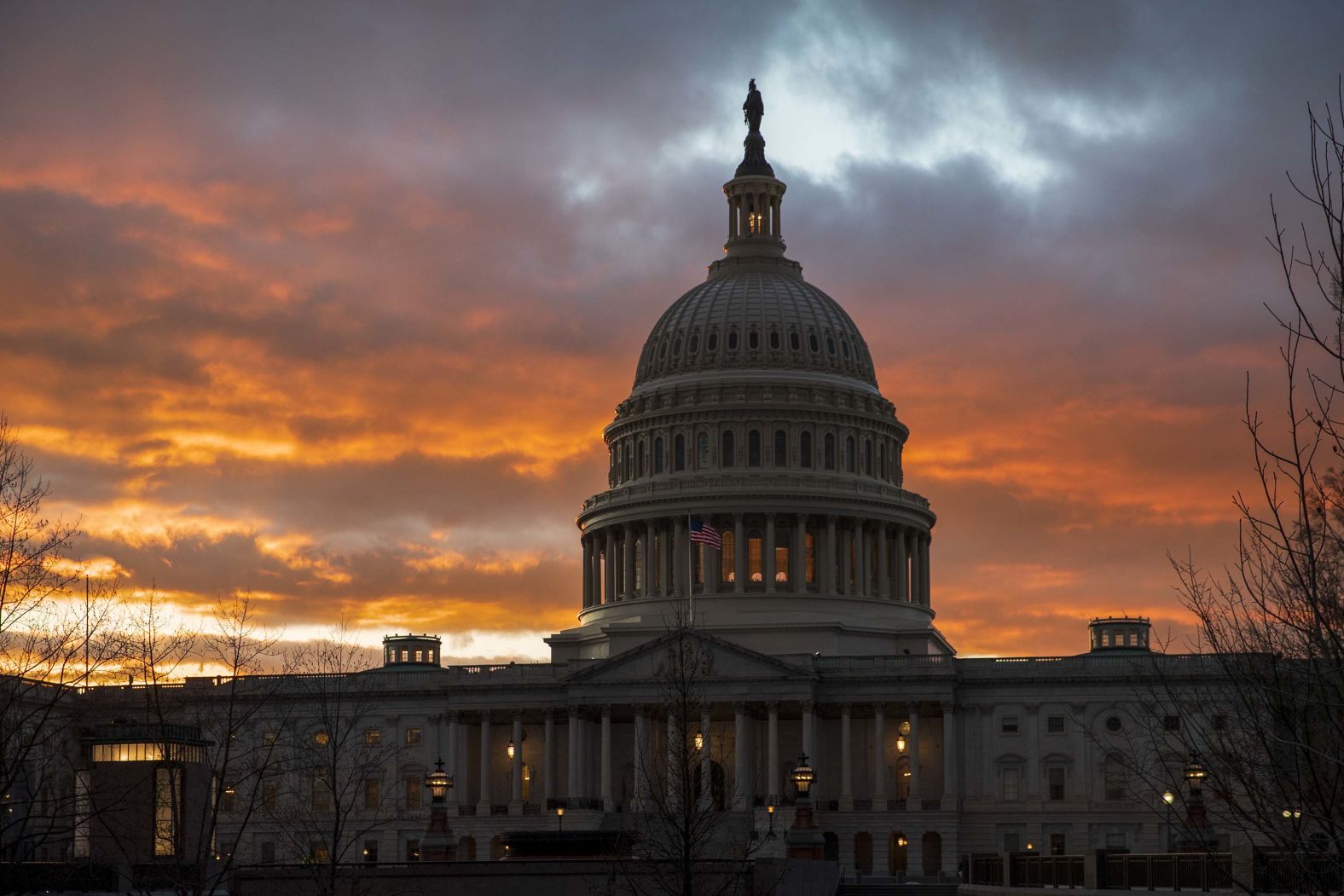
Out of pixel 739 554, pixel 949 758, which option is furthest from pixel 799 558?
pixel 949 758

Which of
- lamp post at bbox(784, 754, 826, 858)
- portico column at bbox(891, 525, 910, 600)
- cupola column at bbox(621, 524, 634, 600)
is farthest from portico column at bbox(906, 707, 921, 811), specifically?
lamp post at bbox(784, 754, 826, 858)

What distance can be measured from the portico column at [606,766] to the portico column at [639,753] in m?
1.80

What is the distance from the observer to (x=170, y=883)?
6981 cm

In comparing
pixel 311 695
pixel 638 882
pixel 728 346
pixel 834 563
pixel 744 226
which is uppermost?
pixel 744 226

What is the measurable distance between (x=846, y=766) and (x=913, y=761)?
4.31 meters

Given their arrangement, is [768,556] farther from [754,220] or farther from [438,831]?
[438,831]

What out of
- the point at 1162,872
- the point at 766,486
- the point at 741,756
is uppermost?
the point at 766,486

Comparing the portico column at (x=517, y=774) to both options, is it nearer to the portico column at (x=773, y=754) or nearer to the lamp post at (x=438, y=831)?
the portico column at (x=773, y=754)

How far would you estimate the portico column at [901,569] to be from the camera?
157625 millimetres

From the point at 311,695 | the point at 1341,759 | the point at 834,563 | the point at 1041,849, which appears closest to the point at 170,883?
the point at 1341,759

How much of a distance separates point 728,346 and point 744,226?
13.1 m

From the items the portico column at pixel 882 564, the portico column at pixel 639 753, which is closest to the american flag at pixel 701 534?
Answer: the portico column at pixel 639 753

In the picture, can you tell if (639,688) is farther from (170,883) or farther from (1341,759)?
(1341,759)

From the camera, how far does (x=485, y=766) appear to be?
142000 mm
